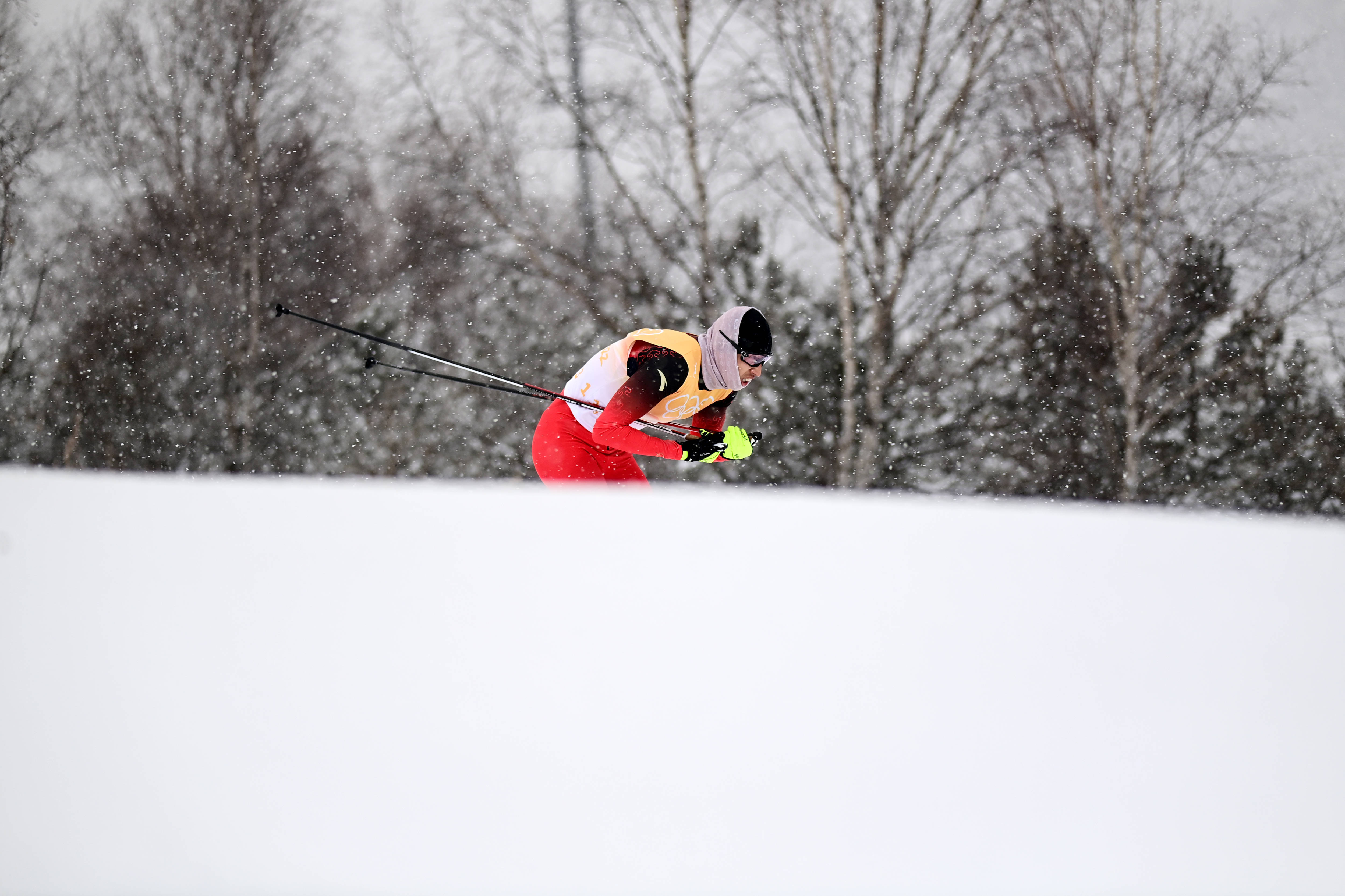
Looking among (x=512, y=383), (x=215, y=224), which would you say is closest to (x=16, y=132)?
(x=215, y=224)

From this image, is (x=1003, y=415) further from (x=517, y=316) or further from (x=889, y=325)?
(x=517, y=316)

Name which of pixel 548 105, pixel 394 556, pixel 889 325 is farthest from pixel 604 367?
pixel 548 105

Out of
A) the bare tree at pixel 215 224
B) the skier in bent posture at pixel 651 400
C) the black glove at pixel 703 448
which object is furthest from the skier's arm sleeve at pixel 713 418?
the bare tree at pixel 215 224

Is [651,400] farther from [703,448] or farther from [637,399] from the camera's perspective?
[703,448]

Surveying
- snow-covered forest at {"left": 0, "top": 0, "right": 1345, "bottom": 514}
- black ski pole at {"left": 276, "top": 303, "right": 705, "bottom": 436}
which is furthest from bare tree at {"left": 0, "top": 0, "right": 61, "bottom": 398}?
black ski pole at {"left": 276, "top": 303, "right": 705, "bottom": 436}

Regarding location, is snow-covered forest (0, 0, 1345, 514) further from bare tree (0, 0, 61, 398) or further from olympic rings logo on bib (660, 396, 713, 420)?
olympic rings logo on bib (660, 396, 713, 420)

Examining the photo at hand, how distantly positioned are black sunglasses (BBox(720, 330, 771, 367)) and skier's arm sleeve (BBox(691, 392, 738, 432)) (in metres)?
0.48

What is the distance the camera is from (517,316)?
10.4 meters

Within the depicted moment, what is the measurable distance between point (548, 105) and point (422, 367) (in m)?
3.11

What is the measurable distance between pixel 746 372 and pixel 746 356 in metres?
0.08

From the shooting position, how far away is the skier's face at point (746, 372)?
9.55ft

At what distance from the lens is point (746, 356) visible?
2.89 metres

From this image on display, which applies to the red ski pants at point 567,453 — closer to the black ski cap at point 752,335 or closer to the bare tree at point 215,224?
the black ski cap at point 752,335

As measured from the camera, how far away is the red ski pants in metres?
3.28
